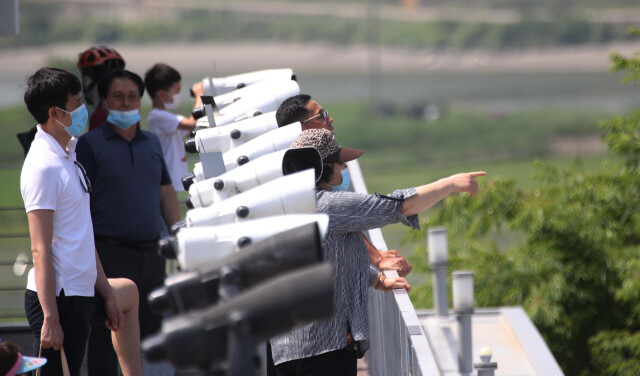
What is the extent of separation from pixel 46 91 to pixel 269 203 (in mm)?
1133

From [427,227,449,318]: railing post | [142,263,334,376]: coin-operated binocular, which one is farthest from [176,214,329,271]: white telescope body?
[427,227,449,318]: railing post

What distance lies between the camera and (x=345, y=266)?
341 cm

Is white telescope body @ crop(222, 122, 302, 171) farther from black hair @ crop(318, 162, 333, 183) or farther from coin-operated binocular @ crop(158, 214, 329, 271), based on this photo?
coin-operated binocular @ crop(158, 214, 329, 271)

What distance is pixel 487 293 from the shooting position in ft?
41.3

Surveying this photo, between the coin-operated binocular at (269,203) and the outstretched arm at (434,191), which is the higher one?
the coin-operated binocular at (269,203)

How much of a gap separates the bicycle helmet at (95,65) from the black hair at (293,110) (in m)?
1.16

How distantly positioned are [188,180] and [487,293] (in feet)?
30.0

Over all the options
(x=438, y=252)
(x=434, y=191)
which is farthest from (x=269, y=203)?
(x=438, y=252)

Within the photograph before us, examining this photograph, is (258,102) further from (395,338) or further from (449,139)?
(449,139)

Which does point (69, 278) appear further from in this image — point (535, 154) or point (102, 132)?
point (535, 154)

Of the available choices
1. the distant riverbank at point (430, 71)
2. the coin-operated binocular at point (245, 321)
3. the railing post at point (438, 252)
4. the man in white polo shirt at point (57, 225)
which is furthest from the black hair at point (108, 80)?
the distant riverbank at point (430, 71)

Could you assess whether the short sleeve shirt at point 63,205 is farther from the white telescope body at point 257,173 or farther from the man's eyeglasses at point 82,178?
the white telescope body at point 257,173

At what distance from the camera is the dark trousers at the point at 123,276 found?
4.14 metres

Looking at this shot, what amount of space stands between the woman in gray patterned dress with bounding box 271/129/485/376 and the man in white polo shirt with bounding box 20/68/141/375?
730 millimetres
